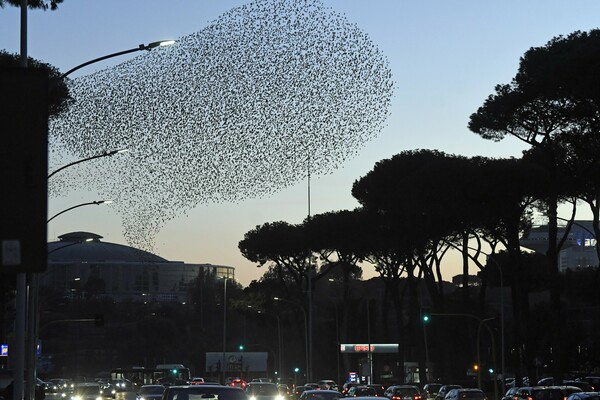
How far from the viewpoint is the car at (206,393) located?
16.3 metres

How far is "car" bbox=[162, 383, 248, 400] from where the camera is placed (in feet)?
53.6

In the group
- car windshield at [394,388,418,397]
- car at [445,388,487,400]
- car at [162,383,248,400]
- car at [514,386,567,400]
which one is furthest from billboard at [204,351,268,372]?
car at [162,383,248,400]

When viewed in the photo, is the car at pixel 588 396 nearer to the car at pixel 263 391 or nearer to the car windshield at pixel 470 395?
the car at pixel 263 391

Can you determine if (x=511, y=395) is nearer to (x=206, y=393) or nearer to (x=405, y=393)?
(x=405, y=393)

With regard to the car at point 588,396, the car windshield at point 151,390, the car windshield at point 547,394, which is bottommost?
the car windshield at point 547,394

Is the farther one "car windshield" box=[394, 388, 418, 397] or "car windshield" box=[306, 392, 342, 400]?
"car windshield" box=[394, 388, 418, 397]

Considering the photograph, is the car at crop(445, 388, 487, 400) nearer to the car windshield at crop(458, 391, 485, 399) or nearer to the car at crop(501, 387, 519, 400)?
the car windshield at crop(458, 391, 485, 399)

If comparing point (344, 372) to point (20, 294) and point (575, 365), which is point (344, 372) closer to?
point (575, 365)

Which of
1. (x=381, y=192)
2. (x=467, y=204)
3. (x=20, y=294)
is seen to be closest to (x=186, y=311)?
(x=381, y=192)

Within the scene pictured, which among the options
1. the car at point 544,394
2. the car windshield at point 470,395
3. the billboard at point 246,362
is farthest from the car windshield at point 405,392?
the billboard at point 246,362

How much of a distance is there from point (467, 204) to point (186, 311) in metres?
115

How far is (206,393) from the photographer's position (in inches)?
643

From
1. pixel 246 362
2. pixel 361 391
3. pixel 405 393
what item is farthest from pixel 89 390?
pixel 246 362

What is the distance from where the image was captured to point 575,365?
66.3 m
